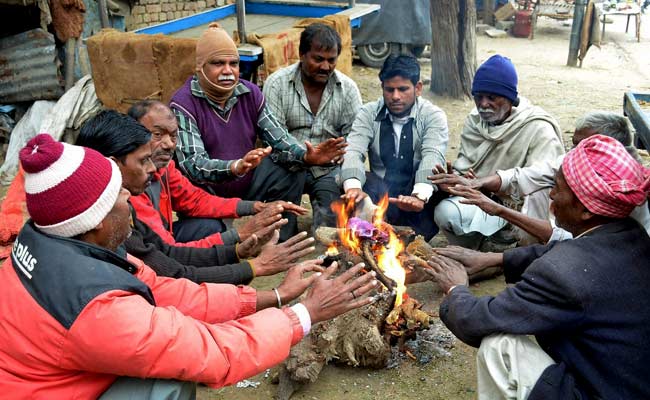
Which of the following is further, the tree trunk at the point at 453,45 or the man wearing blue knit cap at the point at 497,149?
the tree trunk at the point at 453,45

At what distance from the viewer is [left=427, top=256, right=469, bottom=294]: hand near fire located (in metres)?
3.07

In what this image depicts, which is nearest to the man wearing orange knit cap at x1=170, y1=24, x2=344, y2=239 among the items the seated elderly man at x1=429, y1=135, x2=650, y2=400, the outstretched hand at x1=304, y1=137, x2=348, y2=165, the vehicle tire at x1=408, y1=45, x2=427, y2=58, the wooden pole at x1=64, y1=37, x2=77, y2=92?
the outstretched hand at x1=304, y1=137, x2=348, y2=165

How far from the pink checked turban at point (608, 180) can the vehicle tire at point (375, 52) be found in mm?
10202

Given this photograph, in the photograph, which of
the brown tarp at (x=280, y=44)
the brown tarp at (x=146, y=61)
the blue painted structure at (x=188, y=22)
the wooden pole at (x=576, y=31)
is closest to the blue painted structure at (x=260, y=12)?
the blue painted structure at (x=188, y=22)

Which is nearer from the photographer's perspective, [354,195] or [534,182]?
[534,182]

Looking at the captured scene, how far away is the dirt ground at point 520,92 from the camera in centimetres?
349

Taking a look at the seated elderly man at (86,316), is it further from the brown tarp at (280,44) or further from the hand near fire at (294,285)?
the brown tarp at (280,44)

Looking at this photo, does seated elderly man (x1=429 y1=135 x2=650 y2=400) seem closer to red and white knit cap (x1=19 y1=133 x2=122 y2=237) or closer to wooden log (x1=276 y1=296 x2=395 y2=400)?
wooden log (x1=276 y1=296 x2=395 y2=400)

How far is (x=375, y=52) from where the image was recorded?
12484 millimetres

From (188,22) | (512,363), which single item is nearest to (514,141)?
(512,363)

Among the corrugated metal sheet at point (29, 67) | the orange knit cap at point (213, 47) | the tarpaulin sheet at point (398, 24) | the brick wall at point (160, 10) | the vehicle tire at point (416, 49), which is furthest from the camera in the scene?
the vehicle tire at point (416, 49)

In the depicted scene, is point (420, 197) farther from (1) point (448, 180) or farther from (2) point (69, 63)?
(2) point (69, 63)

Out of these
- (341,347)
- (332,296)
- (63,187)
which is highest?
(63,187)

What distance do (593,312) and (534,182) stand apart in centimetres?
222
